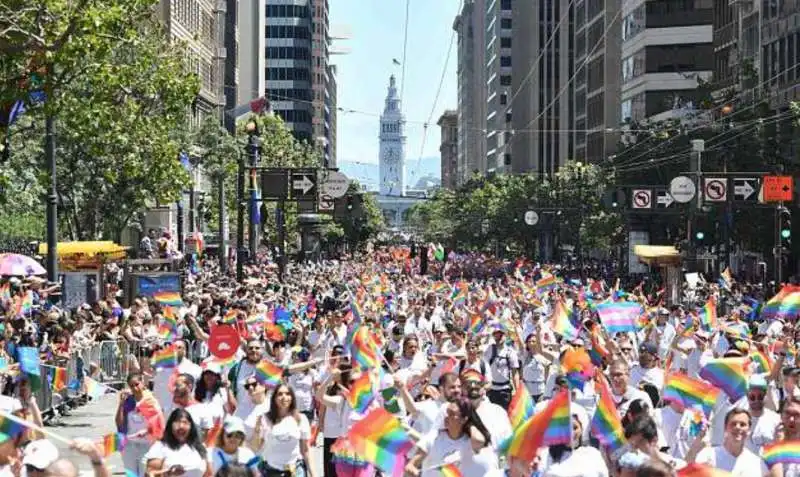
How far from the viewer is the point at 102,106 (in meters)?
23.4

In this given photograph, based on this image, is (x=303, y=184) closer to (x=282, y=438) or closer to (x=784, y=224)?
(x=784, y=224)

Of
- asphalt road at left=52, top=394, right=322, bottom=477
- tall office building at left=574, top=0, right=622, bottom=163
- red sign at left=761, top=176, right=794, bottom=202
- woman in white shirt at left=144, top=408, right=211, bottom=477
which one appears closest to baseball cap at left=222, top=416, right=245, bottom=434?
woman in white shirt at left=144, top=408, right=211, bottom=477

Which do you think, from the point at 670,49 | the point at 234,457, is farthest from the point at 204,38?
the point at 234,457

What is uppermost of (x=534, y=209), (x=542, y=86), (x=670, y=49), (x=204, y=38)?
(x=542, y=86)

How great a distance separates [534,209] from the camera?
10400 centimetres

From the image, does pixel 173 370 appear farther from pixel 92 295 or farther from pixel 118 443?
pixel 92 295

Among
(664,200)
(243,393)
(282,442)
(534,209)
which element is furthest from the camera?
(534,209)

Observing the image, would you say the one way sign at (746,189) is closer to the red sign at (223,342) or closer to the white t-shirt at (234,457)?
the red sign at (223,342)

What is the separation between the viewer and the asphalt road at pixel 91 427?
17.8 metres

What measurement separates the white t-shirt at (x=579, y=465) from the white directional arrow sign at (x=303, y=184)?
40676 mm

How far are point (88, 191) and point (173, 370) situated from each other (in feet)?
93.0

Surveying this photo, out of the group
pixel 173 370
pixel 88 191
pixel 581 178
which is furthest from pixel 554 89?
pixel 173 370

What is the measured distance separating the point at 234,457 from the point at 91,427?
1115 centimetres

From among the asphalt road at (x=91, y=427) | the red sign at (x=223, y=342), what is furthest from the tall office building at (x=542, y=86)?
the red sign at (x=223, y=342)
